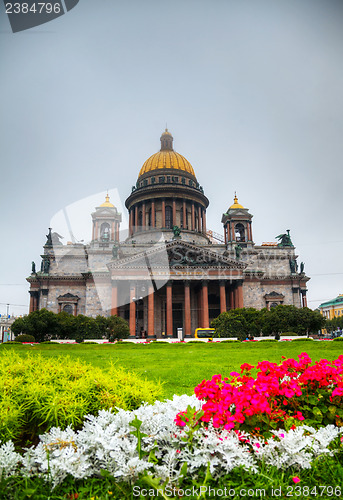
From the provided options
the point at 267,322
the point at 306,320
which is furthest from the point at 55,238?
the point at 306,320

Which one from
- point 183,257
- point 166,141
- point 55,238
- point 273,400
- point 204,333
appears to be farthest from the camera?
point 166,141

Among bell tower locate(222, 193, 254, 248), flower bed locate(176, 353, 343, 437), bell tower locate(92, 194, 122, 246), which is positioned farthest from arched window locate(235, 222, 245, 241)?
flower bed locate(176, 353, 343, 437)

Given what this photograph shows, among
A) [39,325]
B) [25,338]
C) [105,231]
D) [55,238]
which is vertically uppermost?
[105,231]

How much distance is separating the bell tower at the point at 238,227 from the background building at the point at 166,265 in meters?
0.16

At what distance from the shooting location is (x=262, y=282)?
57000 mm

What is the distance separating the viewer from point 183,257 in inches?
1935

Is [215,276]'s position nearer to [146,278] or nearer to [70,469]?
[146,278]

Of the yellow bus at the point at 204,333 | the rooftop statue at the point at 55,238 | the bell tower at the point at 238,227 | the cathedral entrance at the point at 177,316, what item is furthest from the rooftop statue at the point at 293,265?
the rooftop statue at the point at 55,238

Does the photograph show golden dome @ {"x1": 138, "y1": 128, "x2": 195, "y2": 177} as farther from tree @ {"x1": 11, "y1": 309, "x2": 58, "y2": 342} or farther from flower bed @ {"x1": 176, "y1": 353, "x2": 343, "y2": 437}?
flower bed @ {"x1": 176, "y1": 353, "x2": 343, "y2": 437}

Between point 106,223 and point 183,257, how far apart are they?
16.7 metres

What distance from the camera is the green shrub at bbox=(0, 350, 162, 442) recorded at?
16.1ft

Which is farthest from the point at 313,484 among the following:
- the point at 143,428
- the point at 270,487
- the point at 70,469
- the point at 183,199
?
the point at 183,199

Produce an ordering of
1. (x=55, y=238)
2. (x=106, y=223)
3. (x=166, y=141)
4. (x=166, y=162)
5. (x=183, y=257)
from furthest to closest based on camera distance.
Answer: (x=166, y=141)
(x=166, y=162)
(x=55, y=238)
(x=106, y=223)
(x=183, y=257)

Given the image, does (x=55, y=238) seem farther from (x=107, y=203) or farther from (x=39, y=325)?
(x=39, y=325)
